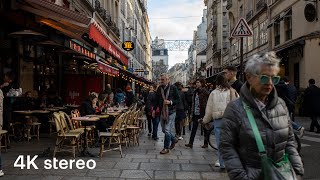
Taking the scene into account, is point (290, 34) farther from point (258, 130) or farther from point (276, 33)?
point (258, 130)

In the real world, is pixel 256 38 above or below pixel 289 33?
above

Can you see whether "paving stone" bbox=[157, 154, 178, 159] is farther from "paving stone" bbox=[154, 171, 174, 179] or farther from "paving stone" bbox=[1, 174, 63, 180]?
"paving stone" bbox=[1, 174, 63, 180]

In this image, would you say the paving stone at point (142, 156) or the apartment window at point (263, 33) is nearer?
the paving stone at point (142, 156)

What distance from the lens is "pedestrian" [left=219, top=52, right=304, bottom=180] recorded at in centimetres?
306

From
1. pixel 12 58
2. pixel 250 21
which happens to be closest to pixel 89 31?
pixel 12 58

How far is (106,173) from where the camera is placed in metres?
7.40

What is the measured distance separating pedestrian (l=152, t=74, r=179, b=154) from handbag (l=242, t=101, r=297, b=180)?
662 cm

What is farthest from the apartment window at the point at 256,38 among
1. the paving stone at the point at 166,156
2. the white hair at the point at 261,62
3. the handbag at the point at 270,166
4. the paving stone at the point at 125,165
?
the handbag at the point at 270,166

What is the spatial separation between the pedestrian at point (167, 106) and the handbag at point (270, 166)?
662 centimetres

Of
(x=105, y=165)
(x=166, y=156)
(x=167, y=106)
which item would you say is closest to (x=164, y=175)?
(x=105, y=165)

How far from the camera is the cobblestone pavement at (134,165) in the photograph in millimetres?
7215

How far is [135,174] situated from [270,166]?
15.3 feet

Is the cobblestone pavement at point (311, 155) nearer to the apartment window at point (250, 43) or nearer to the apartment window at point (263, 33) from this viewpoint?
the apartment window at point (263, 33)

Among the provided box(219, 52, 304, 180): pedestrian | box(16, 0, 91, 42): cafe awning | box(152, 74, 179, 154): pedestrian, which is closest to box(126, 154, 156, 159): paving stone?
box(152, 74, 179, 154): pedestrian
